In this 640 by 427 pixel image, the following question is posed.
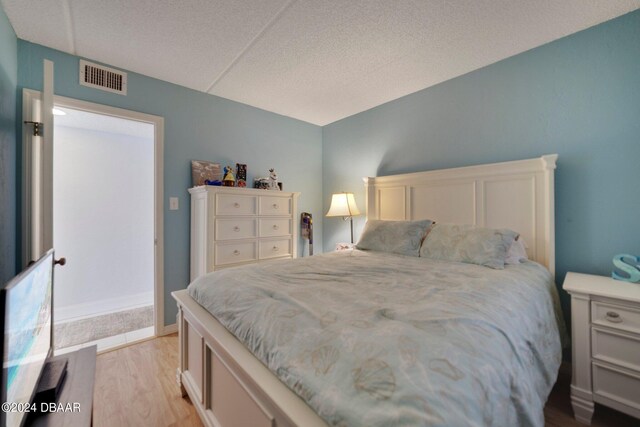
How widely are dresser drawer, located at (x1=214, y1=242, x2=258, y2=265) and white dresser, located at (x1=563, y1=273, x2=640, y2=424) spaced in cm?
246

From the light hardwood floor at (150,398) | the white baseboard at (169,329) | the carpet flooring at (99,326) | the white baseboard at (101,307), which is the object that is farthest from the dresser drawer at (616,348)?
the white baseboard at (101,307)

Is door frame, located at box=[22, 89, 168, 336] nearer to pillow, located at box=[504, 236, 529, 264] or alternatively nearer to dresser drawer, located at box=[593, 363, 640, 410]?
pillow, located at box=[504, 236, 529, 264]

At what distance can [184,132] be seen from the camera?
270cm

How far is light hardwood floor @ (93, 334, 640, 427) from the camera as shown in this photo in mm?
1464

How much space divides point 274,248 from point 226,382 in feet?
6.19

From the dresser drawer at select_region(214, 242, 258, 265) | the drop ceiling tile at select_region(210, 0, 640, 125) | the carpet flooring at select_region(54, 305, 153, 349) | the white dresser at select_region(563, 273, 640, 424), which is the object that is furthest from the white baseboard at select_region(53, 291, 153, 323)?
the white dresser at select_region(563, 273, 640, 424)

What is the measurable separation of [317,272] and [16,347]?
1.19 metres

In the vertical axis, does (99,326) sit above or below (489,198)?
below

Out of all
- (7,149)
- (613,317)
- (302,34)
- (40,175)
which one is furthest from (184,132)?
(613,317)

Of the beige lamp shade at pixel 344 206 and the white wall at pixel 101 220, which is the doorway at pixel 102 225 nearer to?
the white wall at pixel 101 220

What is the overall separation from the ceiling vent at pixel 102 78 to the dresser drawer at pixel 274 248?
74.4 inches

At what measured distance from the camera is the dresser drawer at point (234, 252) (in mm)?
2516

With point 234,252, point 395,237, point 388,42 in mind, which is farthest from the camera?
point 234,252

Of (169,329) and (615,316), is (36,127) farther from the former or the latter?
(615,316)
